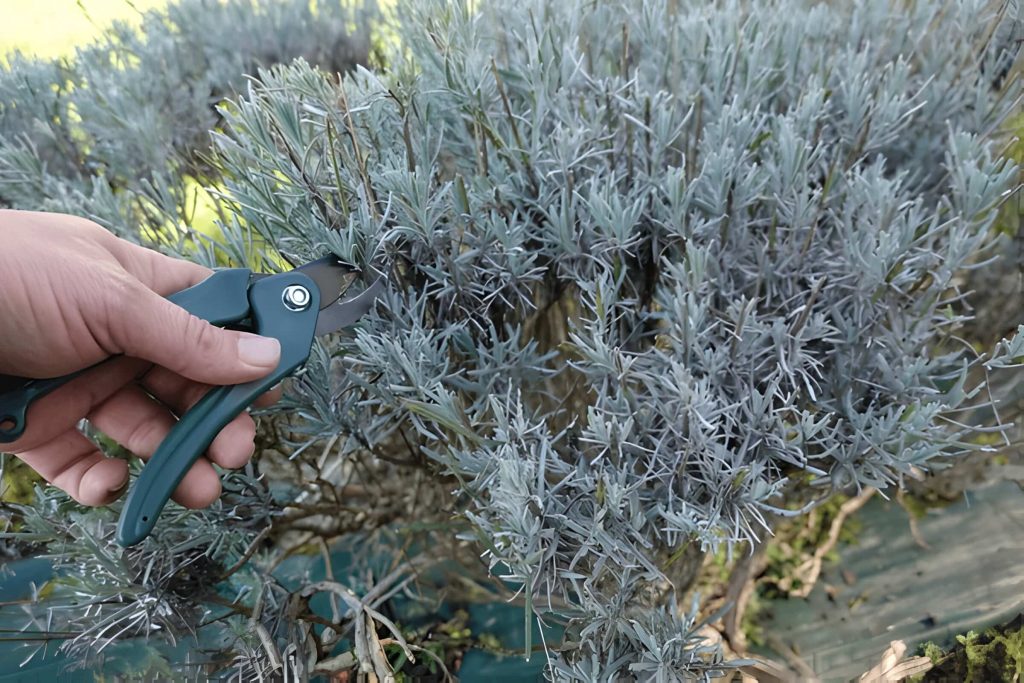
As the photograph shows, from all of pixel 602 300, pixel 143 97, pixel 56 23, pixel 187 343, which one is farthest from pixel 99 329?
pixel 56 23

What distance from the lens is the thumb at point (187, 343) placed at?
44.1 inches

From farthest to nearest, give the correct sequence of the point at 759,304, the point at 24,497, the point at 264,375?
the point at 24,497, the point at 759,304, the point at 264,375

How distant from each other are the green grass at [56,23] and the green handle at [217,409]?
130cm

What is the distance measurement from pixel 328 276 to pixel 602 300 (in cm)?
44

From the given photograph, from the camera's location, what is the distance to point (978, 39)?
1.71 metres

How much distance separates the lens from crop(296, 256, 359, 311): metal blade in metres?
1.21

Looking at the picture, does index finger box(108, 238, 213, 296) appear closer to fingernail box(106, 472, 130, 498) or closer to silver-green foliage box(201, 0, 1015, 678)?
silver-green foliage box(201, 0, 1015, 678)

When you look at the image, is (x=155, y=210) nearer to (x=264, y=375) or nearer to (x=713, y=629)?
(x=264, y=375)

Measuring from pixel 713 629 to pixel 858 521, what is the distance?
569mm

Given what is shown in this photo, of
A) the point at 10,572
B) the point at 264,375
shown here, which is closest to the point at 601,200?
the point at 264,375

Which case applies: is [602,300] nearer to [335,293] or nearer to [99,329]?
[335,293]

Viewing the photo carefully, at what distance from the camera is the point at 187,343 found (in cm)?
112

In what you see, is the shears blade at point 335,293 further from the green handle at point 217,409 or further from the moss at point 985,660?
the moss at point 985,660

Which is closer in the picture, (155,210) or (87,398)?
(87,398)
